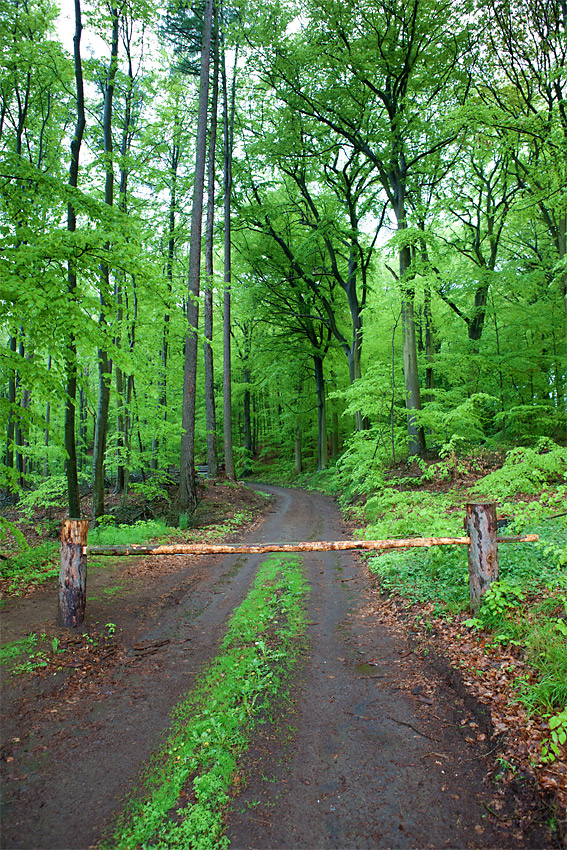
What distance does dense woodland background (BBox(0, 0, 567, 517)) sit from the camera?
5.97 m

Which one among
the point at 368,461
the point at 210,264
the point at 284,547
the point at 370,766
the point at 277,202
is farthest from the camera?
the point at 277,202

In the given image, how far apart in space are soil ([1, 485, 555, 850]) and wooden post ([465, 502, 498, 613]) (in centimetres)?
107

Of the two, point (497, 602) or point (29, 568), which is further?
point (29, 568)

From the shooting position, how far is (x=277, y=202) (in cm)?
2191

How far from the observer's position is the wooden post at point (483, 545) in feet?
14.7

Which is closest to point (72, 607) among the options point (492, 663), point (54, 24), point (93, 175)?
point (492, 663)

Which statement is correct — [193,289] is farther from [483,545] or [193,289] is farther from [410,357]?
[483,545]

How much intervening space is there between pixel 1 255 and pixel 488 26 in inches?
567

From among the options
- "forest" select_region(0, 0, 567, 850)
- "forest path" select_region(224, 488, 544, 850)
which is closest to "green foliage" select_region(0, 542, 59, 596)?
"forest" select_region(0, 0, 567, 850)

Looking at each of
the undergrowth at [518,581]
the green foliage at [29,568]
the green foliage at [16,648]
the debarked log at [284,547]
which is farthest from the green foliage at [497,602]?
the green foliage at [29,568]

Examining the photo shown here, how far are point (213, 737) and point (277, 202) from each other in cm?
2380

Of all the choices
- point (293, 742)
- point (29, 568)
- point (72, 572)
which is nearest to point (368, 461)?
point (29, 568)

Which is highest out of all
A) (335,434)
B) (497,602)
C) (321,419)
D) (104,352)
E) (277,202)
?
→ (277,202)

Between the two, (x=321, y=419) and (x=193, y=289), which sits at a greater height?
(x=193, y=289)
